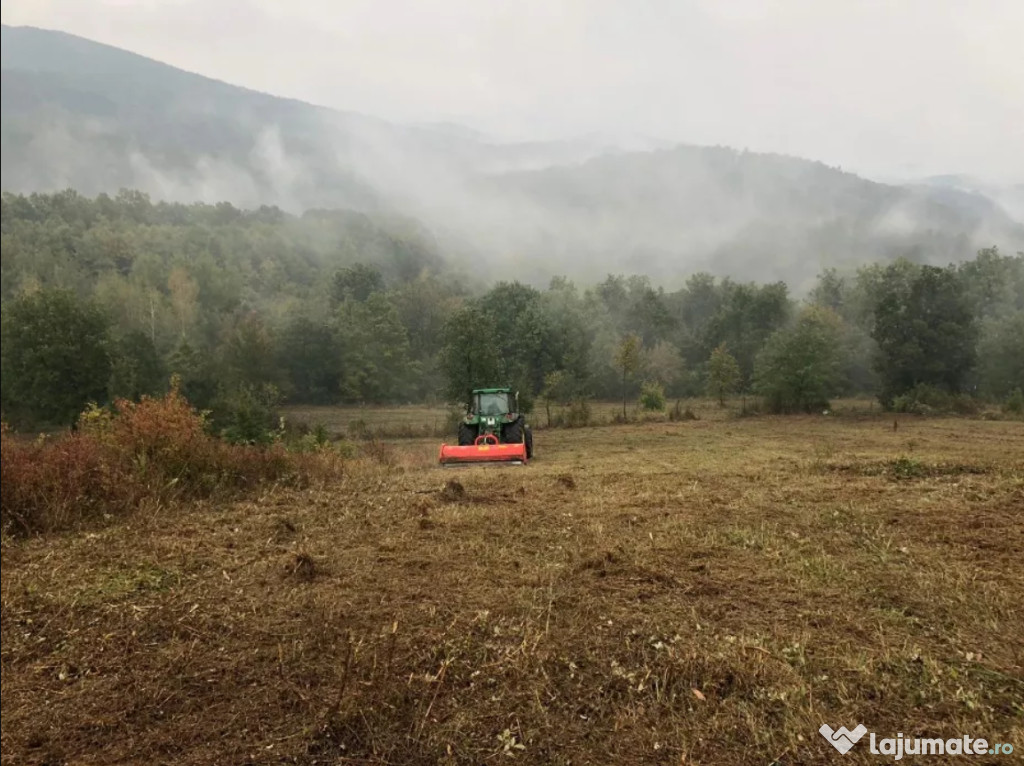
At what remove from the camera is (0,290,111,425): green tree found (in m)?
21.9

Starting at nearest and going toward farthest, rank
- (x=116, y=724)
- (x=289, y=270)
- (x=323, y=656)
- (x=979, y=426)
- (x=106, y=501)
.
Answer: (x=116, y=724) < (x=323, y=656) < (x=106, y=501) < (x=979, y=426) < (x=289, y=270)

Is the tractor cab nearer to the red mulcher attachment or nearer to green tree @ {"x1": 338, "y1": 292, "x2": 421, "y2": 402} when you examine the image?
the red mulcher attachment

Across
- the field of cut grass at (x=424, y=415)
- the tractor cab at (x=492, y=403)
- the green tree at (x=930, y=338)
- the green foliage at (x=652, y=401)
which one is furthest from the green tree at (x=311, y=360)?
the green tree at (x=930, y=338)

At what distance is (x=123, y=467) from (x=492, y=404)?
9.30 meters

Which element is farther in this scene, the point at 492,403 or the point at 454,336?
the point at 454,336

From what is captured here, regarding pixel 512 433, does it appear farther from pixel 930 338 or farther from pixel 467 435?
pixel 930 338

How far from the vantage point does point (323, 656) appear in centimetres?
301

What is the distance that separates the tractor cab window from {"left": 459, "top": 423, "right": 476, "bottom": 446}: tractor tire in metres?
0.58

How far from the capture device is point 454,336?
2309 centimetres

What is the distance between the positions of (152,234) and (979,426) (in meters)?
78.9

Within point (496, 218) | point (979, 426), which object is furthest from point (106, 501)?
point (496, 218)

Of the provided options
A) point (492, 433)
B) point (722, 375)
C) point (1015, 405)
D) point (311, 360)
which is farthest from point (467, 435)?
point (311, 360)

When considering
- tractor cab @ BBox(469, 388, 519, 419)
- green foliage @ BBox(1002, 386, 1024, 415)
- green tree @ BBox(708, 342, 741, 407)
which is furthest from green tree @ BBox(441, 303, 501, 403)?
green foliage @ BBox(1002, 386, 1024, 415)

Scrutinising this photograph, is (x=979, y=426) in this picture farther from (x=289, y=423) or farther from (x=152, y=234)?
(x=152, y=234)
